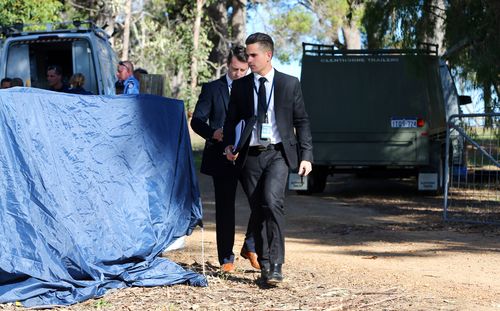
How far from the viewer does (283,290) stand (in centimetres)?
758

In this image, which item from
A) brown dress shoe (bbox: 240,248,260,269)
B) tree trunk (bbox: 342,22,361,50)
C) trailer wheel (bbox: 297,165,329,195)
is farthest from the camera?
tree trunk (bbox: 342,22,361,50)

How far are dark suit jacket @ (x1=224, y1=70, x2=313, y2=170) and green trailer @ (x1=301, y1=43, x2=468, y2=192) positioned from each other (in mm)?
9266

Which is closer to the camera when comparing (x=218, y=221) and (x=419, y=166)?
(x=218, y=221)

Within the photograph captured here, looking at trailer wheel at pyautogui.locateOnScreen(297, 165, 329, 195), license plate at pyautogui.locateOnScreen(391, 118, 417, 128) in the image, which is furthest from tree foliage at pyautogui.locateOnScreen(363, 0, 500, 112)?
trailer wheel at pyautogui.locateOnScreen(297, 165, 329, 195)

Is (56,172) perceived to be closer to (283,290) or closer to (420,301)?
(283,290)

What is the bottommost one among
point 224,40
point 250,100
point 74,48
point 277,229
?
point 277,229

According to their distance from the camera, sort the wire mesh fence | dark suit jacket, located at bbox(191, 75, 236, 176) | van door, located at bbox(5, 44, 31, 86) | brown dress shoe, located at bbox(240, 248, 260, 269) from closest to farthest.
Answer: dark suit jacket, located at bbox(191, 75, 236, 176), brown dress shoe, located at bbox(240, 248, 260, 269), the wire mesh fence, van door, located at bbox(5, 44, 31, 86)

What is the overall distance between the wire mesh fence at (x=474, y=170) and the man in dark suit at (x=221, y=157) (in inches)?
195

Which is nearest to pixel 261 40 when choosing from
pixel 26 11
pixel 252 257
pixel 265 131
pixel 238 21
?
pixel 265 131

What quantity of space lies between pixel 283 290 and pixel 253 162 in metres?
1.08

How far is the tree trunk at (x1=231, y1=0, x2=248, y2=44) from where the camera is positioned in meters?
36.9

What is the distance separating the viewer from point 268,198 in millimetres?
7590

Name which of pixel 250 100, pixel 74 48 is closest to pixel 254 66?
pixel 250 100

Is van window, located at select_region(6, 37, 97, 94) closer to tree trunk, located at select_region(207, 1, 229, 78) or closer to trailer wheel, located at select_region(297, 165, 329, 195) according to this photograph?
trailer wheel, located at select_region(297, 165, 329, 195)
